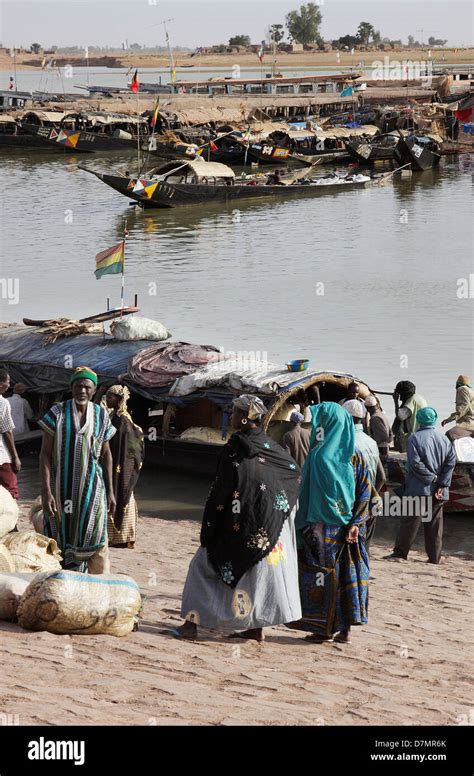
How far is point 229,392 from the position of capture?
9648mm

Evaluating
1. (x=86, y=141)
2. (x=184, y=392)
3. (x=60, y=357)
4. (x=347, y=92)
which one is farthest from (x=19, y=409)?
(x=347, y=92)

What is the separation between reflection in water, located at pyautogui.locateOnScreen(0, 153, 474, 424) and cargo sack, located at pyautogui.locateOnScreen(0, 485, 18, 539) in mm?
6409

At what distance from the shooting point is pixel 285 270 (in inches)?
905

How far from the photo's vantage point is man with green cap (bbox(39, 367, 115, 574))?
533cm

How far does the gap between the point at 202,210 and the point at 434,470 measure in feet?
78.7

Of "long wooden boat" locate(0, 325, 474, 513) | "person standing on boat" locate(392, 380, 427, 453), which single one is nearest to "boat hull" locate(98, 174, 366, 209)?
"long wooden boat" locate(0, 325, 474, 513)

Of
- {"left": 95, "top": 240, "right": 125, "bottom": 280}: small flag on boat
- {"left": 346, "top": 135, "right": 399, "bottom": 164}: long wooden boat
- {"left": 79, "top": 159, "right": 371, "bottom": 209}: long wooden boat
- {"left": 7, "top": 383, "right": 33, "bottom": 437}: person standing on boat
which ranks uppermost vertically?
{"left": 346, "top": 135, "right": 399, "bottom": 164}: long wooden boat

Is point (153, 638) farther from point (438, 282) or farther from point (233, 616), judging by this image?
point (438, 282)

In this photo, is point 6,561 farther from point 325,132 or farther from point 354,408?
point 325,132

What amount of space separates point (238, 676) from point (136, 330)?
636 centimetres

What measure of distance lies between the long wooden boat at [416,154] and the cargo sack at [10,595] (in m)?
35.7

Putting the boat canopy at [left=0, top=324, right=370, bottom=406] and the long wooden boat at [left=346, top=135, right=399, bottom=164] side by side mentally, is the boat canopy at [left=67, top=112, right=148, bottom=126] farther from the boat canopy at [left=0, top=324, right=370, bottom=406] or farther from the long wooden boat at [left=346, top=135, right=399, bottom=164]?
the boat canopy at [left=0, top=324, right=370, bottom=406]

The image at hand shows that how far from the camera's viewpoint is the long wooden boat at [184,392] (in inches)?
364
